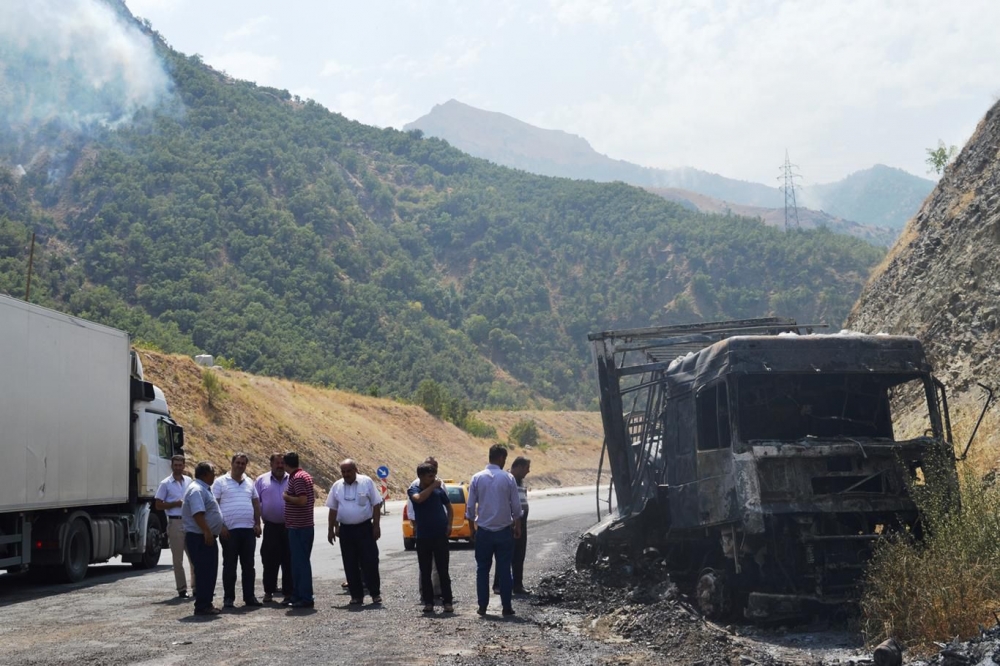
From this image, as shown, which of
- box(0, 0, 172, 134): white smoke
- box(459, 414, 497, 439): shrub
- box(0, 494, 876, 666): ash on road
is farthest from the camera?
box(0, 0, 172, 134): white smoke

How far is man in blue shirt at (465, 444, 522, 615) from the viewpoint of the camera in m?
12.2

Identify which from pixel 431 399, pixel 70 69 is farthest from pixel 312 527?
pixel 70 69

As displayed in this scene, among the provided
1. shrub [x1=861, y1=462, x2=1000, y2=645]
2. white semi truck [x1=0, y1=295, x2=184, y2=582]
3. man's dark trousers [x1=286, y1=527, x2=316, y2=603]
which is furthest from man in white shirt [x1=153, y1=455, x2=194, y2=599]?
shrub [x1=861, y1=462, x2=1000, y2=645]

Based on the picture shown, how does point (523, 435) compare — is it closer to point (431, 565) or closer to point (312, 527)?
point (312, 527)

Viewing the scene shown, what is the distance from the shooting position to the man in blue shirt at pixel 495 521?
12219mm

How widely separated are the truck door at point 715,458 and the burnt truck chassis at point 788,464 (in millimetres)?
14

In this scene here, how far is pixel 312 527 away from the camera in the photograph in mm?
13266

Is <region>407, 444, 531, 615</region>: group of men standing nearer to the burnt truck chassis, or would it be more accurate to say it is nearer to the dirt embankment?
the burnt truck chassis

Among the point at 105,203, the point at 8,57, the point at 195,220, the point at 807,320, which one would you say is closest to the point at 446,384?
the point at 195,220

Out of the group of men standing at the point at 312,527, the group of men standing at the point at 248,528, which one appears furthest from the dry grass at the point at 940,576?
the group of men standing at the point at 248,528

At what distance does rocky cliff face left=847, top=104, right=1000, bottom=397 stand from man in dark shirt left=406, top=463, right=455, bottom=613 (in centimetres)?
1245

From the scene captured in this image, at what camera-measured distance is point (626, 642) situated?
1055 centimetres

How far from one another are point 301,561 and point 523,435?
74526 mm

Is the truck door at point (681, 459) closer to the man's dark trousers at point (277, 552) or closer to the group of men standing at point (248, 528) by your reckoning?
the group of men standing at point (248, 528)
